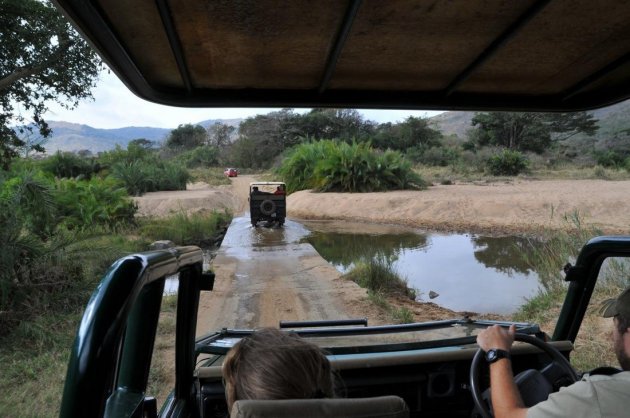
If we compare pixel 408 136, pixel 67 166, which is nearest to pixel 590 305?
pixel 67 166

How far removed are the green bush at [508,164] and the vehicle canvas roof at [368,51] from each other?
30.8 metres

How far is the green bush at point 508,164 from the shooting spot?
1271 inches

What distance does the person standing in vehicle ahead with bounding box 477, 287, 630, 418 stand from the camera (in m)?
1.48

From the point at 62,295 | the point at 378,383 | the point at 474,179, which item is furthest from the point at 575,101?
the point at 474,179

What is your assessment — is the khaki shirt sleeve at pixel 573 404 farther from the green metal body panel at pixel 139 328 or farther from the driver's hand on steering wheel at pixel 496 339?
the green metal body panel at pixel 139 328

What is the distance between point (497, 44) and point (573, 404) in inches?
60.3

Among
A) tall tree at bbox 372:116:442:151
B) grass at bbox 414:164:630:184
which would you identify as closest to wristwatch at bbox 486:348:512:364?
grass at bbox 414:164:630:184

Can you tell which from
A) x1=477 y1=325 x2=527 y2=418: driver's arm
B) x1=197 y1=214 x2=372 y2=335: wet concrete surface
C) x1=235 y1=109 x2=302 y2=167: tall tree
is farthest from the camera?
x1=235 y1=109 x2=302 y2=167: tall tree

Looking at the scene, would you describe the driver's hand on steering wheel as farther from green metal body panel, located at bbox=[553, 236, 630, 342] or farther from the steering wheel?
green metal body panel, located at bbox=[553, 236, 630, 342]

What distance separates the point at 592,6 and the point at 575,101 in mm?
1129

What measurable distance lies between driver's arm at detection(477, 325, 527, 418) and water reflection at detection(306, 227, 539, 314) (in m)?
7.46

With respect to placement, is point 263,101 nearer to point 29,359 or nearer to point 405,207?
point 29,359

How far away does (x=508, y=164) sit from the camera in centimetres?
3238

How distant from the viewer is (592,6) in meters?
2.12
